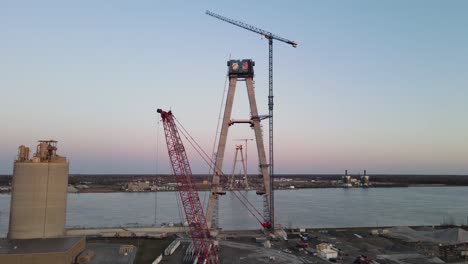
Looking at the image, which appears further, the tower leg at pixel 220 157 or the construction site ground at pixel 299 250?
the tower leg at pixel 220 157

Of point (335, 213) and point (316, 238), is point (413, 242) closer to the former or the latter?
point (316, 238)

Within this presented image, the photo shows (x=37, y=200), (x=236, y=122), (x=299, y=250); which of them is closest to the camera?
(x=37, y=200)

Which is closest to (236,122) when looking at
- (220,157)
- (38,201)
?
(220,157)

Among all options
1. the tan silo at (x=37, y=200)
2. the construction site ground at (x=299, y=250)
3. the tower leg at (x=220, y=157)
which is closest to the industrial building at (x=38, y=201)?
the tan silo at (x=37, y=200)

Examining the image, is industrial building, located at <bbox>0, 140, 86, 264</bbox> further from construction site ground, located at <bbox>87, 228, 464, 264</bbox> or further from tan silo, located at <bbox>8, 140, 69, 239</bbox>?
construction site ground, located at <bbox>87, 228, 464, 264</bbox>

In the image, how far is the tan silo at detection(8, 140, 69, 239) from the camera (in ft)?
69.5

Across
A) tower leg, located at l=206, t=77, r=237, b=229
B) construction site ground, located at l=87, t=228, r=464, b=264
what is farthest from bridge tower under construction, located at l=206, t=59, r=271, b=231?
A: construction site ground, located at l=87, t=228, r=464, b=264

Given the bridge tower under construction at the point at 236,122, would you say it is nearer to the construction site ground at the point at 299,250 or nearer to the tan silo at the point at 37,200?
the construction site ground at the point at 299,250

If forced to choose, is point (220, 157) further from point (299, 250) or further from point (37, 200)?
point (37, 200)

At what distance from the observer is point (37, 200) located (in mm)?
21406

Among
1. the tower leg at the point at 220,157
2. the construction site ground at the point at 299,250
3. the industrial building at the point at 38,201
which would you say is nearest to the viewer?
the industrial building at the point at 38,201

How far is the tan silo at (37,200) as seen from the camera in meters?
21.2

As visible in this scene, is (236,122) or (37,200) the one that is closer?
(37,200)

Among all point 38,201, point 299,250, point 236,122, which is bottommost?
point 299,250
